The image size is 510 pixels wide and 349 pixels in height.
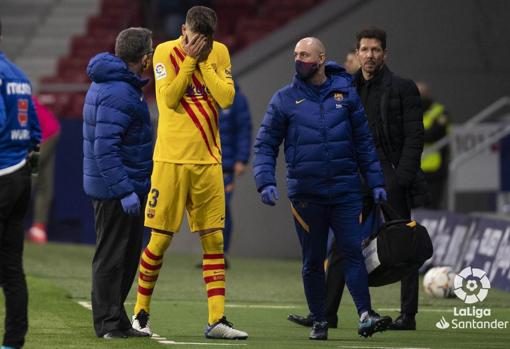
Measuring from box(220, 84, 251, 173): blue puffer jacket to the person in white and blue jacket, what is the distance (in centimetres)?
733

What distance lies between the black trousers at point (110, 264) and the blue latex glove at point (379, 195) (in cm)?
158

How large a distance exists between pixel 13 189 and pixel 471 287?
19.6 ft

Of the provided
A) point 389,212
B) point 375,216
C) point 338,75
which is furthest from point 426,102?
point 338,75

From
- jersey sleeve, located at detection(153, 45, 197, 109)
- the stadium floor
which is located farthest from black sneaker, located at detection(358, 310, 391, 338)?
jersey sleeve, located at detection(153, 45, 197, 109)

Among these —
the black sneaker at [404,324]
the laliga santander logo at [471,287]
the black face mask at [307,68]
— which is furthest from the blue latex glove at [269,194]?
the laliga santander logo at [471,287]

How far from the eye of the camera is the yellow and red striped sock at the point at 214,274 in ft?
31.6

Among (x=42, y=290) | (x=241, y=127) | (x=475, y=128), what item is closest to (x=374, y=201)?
(x=42, y=290)

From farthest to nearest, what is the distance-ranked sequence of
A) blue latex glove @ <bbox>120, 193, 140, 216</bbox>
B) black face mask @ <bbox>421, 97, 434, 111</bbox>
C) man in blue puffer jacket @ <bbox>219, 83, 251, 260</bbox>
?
1. black face mask @ <bbox>421, 97, 434, 111</bbox>
2. man in blue puffer jacket @ <bbox>219, 83, 251, 260</bbox>
3. blue latex glove @ <bbox>120, 193, 140, 216</bbox>

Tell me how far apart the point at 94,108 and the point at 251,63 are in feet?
32.2

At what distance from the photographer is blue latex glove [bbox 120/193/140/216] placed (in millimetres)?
9305

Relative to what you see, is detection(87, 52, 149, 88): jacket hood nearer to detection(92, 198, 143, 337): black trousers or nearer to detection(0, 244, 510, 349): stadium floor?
detection(92, 198, 143, 337): black trousers

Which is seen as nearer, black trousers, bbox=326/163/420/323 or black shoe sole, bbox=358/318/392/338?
black shoe sole, bbox=358/318/392/338

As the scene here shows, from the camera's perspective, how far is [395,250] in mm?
9711

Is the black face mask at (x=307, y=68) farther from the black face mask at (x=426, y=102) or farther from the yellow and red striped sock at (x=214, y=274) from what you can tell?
the black face mask at (x=426, y=102)
